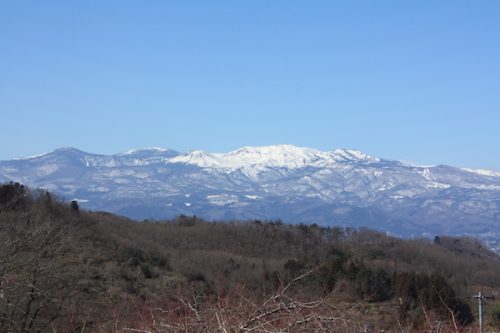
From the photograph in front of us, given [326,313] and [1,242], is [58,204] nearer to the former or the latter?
[1,242]

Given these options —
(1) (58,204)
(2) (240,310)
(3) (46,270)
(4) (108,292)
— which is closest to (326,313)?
(2) (240,310)

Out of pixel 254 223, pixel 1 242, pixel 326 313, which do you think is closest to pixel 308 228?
pixel 254 223

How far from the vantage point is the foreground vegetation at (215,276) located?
655 centimetres

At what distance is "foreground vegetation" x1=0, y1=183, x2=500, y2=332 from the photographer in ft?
21.5

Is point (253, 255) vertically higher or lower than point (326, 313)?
lower

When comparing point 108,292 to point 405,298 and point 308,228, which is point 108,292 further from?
point 308,228

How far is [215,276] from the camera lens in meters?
38.6

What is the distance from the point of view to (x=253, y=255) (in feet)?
176

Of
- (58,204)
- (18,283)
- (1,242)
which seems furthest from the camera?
(58,204)

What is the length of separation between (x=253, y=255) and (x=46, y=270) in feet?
118

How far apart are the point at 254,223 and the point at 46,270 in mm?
46393

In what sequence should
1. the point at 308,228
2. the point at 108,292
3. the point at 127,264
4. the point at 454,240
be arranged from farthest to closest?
the point at 454,240
the point at 308,228
the point at 127,264
the point at 108,292

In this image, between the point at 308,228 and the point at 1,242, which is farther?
the point at 308,228

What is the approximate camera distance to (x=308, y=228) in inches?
2522
